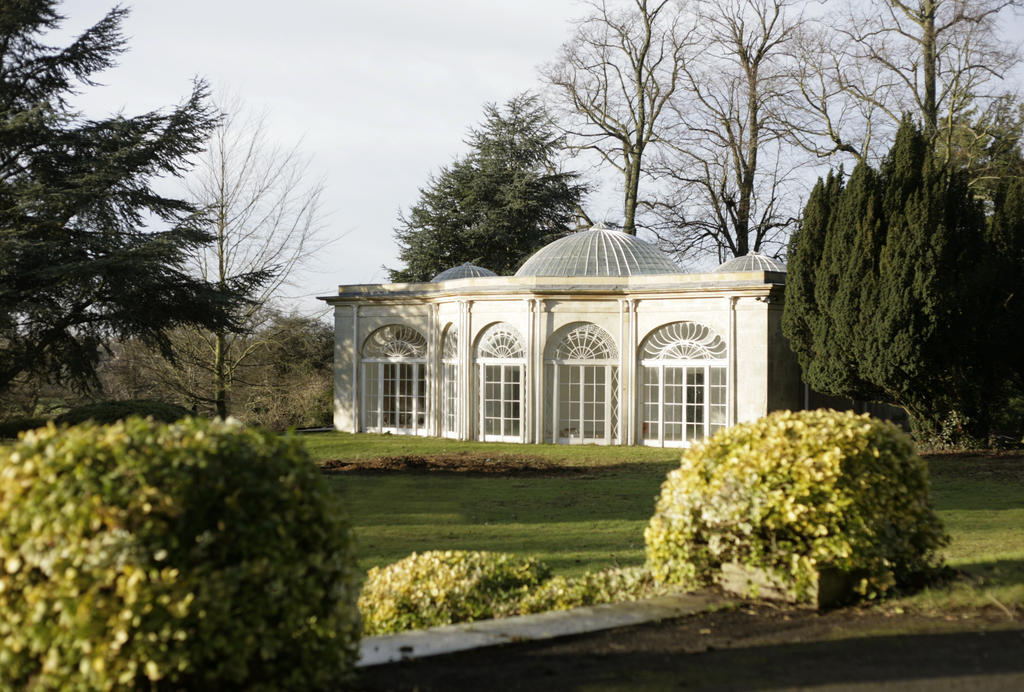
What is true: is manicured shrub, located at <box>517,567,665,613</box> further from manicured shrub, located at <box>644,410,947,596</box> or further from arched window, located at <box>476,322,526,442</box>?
arched window, located at <box>476,322,526,442</box>

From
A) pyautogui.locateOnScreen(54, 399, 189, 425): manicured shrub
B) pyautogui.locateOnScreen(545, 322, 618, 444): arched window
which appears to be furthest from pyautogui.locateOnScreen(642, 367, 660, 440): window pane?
pyautogui.locateOnScreen(54, 399, 189, 425): manicured shrub

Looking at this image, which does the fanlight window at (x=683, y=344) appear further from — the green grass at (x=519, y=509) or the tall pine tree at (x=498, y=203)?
the tall pine tree at (x=498, y=203)

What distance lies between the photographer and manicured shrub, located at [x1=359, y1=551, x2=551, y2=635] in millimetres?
6234

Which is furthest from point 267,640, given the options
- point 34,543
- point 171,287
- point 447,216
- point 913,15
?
point 447,216

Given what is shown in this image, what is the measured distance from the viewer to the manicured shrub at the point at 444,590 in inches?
245

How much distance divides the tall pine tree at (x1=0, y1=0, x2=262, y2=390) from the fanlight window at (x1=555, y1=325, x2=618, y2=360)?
777 centimetres

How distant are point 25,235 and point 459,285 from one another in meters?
10.2

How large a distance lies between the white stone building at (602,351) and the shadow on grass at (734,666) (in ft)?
56.5

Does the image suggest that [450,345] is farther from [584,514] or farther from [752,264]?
[584,514]

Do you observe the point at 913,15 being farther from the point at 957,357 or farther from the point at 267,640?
the point at 267,640

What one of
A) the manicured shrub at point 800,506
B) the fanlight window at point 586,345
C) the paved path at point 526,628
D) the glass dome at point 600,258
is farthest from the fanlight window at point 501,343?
the paved path at point 526,628

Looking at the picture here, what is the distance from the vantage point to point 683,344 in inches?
900

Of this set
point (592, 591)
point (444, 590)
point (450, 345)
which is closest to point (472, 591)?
point (444, 590)

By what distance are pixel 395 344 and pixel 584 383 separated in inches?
243
